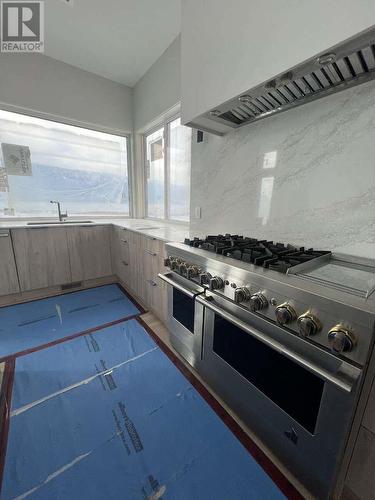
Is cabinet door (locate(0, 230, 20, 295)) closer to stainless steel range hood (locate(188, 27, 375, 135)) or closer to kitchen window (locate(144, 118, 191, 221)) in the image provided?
kitchen window (locate(144, 118, 191, 221))

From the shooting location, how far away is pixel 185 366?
1.47m

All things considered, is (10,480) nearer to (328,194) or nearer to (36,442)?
(36,442)

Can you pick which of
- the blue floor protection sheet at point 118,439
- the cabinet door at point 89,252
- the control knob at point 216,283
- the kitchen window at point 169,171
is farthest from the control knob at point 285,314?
the cabinet door at point 89,252

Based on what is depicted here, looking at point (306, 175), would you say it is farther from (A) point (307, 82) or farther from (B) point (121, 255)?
(B) point (121, 255)

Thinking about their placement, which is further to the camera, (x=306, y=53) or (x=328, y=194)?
(x=328, y=194)

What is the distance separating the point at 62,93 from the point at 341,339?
3.54 m

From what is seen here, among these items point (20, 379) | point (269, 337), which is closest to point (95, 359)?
point (20, 379)

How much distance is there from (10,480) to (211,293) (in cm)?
117

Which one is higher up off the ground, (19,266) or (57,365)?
(19,266)

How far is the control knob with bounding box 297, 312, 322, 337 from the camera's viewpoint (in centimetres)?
65

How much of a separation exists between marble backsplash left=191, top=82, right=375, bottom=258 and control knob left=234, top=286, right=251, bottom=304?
1.88 ft

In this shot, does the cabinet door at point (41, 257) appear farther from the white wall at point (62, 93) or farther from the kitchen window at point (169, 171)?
the white wall at point (62, 93)

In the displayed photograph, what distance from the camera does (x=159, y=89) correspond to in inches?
95.6

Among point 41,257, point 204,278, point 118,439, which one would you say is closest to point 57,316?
point 41,257
